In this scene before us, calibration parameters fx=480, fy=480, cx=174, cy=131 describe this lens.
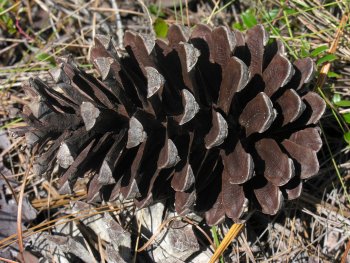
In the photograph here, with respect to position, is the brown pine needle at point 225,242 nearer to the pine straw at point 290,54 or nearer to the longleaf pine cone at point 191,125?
the pine straw at point 290,54

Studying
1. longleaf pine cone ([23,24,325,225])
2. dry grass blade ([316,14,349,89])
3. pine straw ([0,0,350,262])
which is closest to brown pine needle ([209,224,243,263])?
pine straw ([0,0,350,262])

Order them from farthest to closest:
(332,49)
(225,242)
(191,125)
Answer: (332,49)
(225,242)
(191,125)

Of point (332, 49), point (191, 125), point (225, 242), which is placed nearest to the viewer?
point (191, 125)

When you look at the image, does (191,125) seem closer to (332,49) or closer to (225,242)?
(225,242)

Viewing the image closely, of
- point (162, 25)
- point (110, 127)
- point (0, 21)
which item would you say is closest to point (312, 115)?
point (110, 127)

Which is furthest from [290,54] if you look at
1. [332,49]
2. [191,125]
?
[191,125]

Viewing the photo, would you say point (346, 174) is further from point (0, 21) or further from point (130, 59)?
point (0, 21)

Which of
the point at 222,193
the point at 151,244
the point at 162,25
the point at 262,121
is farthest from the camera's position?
the point at 162,25
